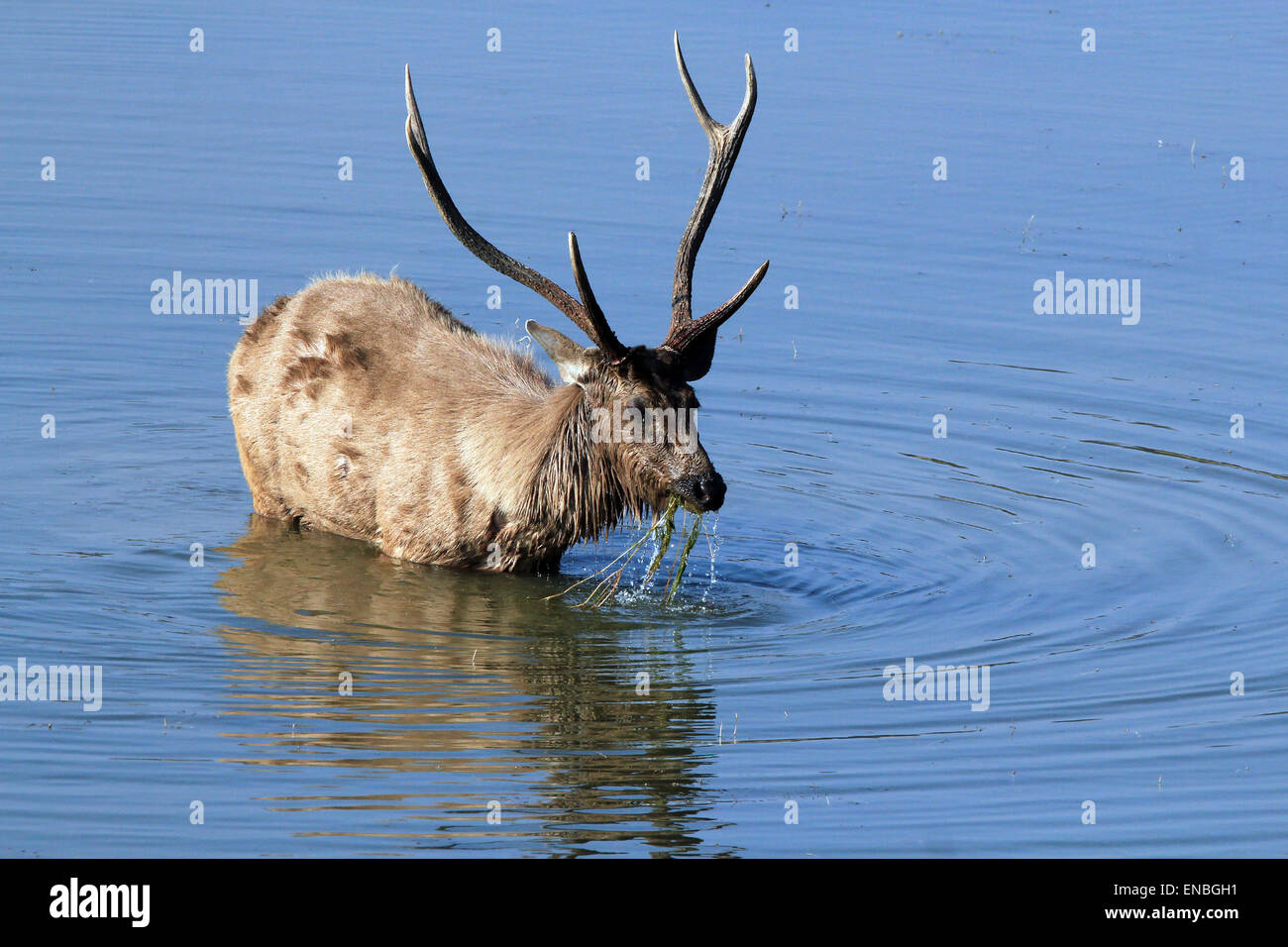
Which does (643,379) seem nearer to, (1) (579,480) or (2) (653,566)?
(1) (579,480)

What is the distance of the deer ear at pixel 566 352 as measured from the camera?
9.59 meters

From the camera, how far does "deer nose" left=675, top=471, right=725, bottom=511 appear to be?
9.38 metres

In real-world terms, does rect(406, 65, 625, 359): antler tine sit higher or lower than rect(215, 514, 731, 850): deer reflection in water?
higher

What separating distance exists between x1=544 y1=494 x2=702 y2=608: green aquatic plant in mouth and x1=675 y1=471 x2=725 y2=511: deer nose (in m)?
0.15

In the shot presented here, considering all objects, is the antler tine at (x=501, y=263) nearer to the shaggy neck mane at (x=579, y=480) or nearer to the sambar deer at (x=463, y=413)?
the sambar deer at (x=463, y=413)

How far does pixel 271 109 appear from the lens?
70.0 ft

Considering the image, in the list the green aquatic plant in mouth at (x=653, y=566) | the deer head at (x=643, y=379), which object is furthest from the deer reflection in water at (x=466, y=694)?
the deer head at (x=643, y=379)

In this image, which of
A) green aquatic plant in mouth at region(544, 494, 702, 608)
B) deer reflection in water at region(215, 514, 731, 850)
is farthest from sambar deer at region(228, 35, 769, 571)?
deer reflection in water at region(215, 514, 731, 850)

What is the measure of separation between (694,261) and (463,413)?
5.02 ft

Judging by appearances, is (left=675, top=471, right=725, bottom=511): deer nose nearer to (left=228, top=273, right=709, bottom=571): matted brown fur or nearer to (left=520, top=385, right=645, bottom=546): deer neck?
(left=228, top=273, right=709, bottom=571): matted brown fur

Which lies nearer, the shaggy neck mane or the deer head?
the deer head

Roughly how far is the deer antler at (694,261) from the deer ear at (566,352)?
38 cm

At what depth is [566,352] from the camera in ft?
31.7

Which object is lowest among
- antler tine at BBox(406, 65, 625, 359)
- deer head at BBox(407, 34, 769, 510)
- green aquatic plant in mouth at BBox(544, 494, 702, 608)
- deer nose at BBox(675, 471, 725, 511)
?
green aquatic plant in mouth at BBox(544, 494, 702, 608)
